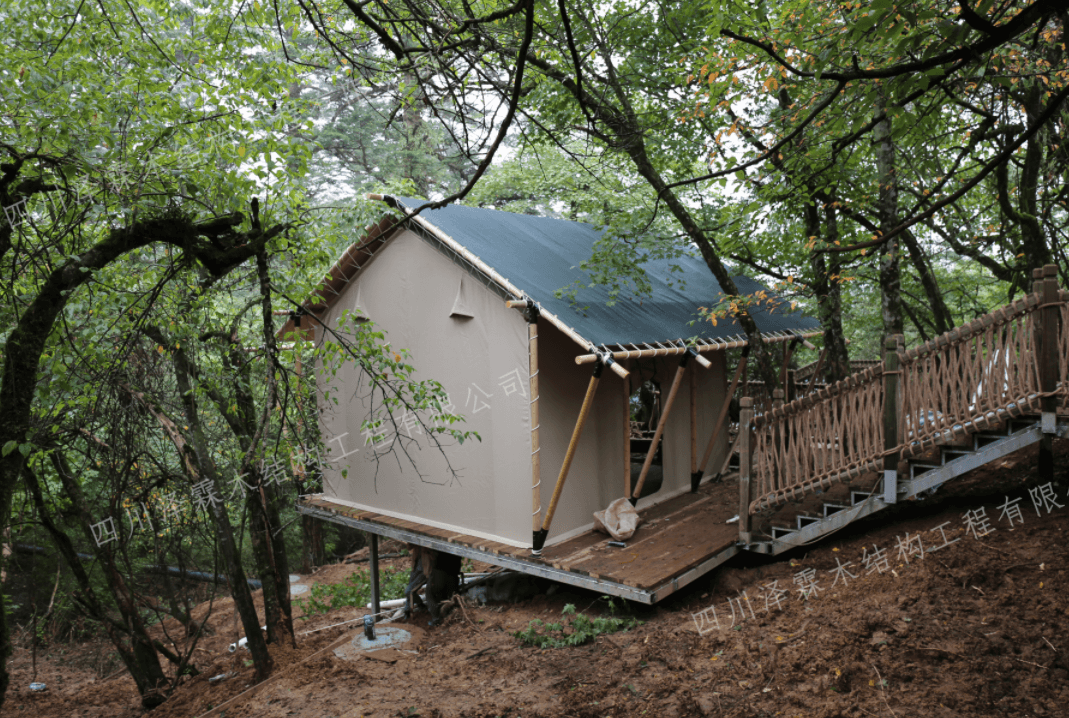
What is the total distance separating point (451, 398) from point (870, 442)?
15.1ft

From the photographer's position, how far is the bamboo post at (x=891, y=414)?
627 cm

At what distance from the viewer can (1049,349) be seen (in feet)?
19.0

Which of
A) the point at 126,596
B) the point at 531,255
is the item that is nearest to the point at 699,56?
the point at 531,255

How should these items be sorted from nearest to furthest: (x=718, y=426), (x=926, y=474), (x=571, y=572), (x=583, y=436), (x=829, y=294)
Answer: (x=926, y=474) → (x=571, y=572) → (x=583, y=436) → (x=829, y=294) → (x=718, y=426)

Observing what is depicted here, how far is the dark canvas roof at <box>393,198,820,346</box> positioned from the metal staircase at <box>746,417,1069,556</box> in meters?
2.57

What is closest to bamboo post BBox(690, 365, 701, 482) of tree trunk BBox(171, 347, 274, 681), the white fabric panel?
the white fabric panel

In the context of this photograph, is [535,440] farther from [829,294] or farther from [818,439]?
[829,294]

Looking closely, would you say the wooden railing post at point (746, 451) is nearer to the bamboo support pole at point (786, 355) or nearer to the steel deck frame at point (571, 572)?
the steel deck frame at point (571, 572)

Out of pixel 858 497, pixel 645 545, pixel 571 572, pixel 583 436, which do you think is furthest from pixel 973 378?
pixel 571 572

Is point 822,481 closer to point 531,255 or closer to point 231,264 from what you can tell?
point 531,255

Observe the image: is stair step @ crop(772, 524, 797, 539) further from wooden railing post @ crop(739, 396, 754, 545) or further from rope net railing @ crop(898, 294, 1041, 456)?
rope net railing @ crop(898, 294, 1041, 456)

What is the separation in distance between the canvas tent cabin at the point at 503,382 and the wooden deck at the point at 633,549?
6 cm

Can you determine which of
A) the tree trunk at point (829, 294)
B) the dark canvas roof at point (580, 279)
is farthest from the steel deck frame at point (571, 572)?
the tree trunk at point (829, 294)

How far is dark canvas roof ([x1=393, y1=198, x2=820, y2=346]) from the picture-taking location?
301 inches
